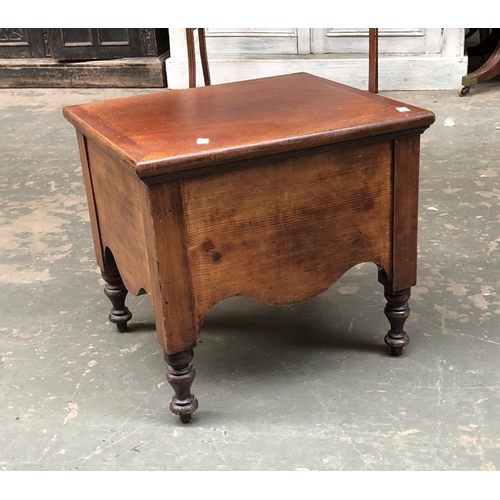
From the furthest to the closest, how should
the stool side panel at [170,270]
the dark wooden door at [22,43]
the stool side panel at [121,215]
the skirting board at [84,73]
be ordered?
the dark wooden door at [22,43]
the skirting board at [84,73]
the stool side panel at [121,215]
the stool side panel at [170,270]

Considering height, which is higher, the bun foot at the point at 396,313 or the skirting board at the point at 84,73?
the skirting board at the point at 84,73

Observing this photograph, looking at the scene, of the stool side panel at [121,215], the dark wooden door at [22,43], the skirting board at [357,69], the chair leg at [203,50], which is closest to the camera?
the stool side panel at [121,215]

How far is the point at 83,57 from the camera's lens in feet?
14.5

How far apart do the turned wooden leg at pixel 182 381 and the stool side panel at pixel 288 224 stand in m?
0.11

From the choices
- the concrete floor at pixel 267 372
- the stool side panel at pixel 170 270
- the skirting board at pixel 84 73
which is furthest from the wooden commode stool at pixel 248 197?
the skirting board at pixel 84 73

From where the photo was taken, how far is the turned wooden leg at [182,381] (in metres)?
1.47

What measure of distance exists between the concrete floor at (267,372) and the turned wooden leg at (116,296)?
45 millimetres

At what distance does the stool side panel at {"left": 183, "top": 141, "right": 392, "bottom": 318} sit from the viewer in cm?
140

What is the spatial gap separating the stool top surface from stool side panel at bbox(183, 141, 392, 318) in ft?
0.18

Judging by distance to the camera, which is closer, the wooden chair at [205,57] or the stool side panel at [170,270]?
the stool side panel at [170,270]

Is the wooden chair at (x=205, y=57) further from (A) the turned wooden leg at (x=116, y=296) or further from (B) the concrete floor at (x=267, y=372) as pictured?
(A) the turned wooden leg at (x=116, y=296)

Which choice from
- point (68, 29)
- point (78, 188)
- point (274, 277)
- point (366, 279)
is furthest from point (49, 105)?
point (274, 277)

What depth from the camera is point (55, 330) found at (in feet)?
6.19

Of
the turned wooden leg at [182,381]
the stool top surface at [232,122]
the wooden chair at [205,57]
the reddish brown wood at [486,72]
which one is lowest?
the turned wooden leg at [182,381]
